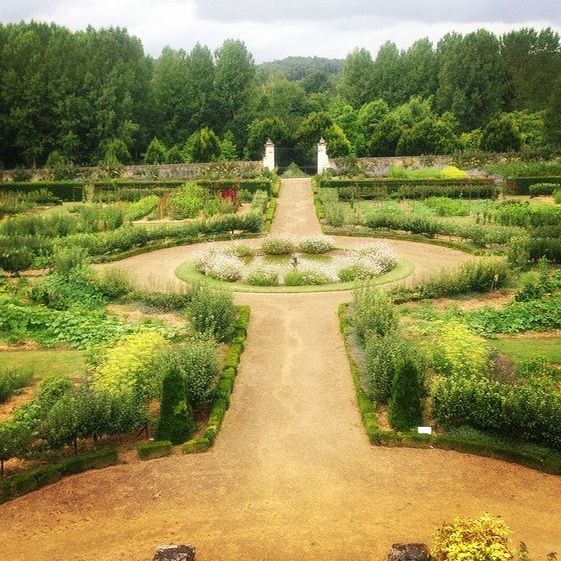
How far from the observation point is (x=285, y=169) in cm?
5631

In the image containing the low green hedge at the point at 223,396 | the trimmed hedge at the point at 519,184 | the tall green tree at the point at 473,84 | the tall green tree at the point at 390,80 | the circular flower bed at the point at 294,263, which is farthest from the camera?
the tall green tree at the point at 390,80

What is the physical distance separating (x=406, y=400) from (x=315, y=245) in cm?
1482

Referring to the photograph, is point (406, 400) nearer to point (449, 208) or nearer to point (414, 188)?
point (449, 208)

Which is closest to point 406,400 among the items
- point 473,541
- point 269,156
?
point 473,541

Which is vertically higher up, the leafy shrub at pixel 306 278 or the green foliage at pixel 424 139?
the green foliage at pixel 424 139

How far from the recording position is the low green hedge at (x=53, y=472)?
36.1 ft

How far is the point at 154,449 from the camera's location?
476 inches

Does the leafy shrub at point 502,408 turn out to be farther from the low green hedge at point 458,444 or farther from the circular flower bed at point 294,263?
the circular flower bed at point 294,263

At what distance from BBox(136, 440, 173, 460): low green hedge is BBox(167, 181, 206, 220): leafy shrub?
24.5 metres

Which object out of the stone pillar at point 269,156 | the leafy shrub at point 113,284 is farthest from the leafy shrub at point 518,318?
the stone pillar at point 269,156

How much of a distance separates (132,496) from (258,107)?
198ft

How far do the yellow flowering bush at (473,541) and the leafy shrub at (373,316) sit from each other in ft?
23.4

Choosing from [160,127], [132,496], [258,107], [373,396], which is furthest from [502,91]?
[132,496]

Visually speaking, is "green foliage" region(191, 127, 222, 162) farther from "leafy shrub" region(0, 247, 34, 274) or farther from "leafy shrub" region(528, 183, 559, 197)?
"leafy shrub" region(0, 247, 34, 274)
